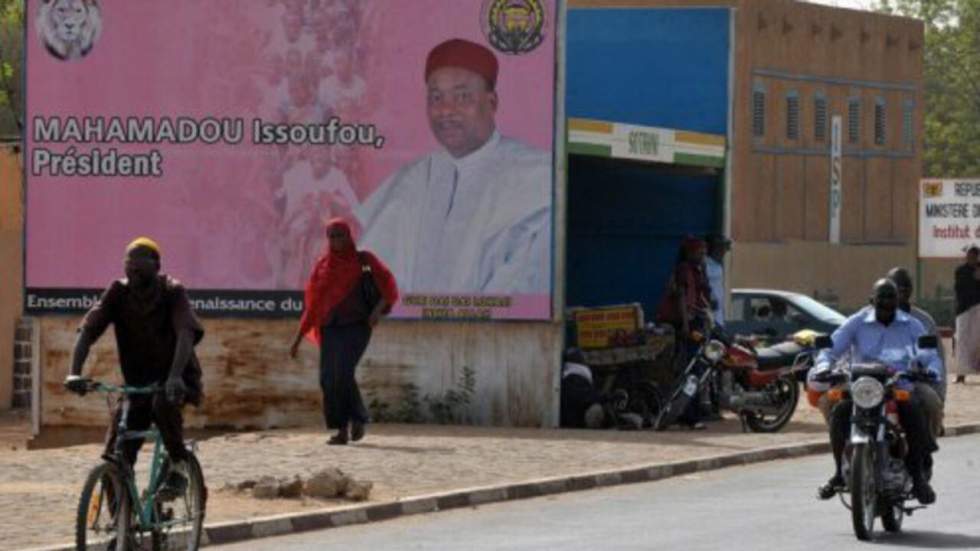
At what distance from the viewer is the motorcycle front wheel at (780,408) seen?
2462 cm

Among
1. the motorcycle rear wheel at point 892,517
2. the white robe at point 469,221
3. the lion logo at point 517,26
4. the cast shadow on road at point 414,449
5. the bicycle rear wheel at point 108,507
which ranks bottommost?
the motorcycle rear wheel at point 892,517

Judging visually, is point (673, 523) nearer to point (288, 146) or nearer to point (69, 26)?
point (288, 146)

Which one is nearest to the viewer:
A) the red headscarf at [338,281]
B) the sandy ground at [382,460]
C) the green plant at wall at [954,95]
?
the sandy ground at [382,460]

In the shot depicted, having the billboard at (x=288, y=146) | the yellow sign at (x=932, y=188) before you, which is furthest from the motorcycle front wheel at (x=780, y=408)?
the yellow sign at (x=932, y=188)

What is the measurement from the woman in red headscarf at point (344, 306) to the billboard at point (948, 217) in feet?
74.8

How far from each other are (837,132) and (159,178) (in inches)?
1467

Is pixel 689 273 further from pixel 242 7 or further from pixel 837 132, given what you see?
pixel 837 132

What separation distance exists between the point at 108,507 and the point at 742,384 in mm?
12569

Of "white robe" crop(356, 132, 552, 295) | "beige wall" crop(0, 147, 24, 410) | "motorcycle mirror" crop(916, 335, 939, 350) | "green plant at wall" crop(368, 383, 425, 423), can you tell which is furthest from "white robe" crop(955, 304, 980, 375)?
"motorcycle mirror" crop(916, 335, 939, 350)

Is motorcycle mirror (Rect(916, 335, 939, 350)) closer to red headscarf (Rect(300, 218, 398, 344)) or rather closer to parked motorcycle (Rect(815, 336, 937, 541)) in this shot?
parked motorcycle (Rect(815, 336, 937, 541))

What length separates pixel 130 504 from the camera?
12930 mm

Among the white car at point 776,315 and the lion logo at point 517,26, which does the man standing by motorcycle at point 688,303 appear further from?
the white car at point 776,315

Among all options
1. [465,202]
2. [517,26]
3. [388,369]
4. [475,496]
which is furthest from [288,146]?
[475,496]

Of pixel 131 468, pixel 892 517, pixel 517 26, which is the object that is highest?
pixel 517 26
